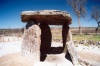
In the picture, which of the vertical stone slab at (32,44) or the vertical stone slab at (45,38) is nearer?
the vertical stone slab at (32,44)

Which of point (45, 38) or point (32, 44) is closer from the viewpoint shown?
point (32, 44)

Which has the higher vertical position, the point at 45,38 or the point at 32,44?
Result: the point at 45,38

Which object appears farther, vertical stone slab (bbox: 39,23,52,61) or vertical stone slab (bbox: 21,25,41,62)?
vertical stone slab (bbox: 39,23,52,61)

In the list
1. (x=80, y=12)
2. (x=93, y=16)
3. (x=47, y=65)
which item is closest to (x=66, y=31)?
(x=47, y=65)

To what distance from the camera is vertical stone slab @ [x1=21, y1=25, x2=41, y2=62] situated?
880 centimetres

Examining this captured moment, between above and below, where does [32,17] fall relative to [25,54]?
above

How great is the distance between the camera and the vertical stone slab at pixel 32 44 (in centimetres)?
880

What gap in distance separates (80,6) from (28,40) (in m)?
27.2

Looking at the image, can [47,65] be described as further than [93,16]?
No

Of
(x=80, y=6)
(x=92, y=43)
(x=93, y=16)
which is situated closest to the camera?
(x=92, y=43)

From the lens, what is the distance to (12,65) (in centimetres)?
794

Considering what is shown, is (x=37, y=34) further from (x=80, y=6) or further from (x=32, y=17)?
(x=80, y=6)

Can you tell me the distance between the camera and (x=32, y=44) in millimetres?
8945

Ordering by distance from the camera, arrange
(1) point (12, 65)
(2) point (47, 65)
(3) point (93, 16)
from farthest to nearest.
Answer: (3) point (93, 16), (2) point (47, 65), (1) point (12, 65)
